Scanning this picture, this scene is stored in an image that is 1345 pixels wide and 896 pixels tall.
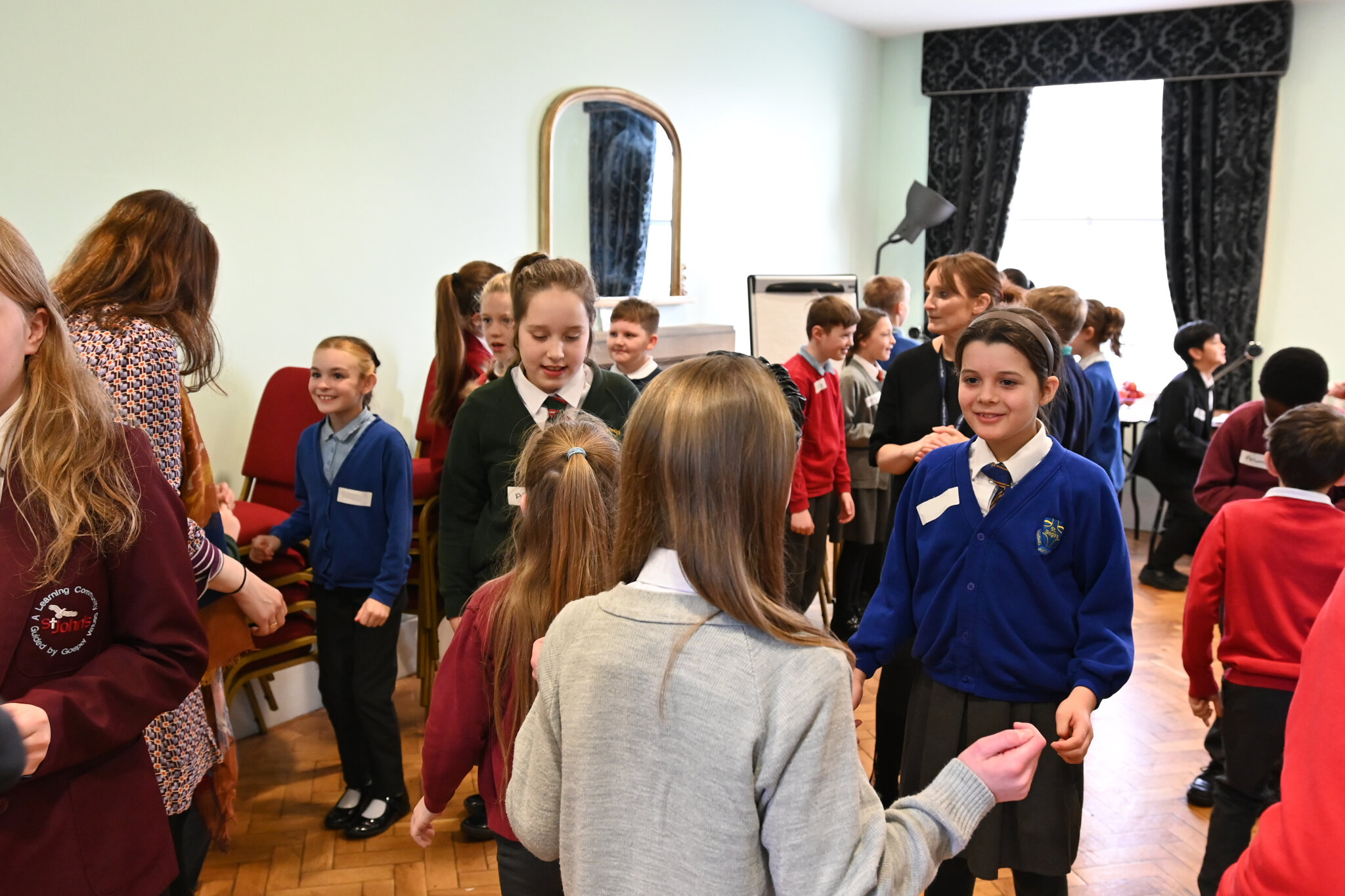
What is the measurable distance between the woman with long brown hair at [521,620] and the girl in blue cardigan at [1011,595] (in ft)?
1.73

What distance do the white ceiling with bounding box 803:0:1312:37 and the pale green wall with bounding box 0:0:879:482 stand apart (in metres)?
1.49

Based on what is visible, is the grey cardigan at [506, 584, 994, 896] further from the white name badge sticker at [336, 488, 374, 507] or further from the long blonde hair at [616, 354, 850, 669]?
the white name badge sticker at [336, 488, 374, 507]

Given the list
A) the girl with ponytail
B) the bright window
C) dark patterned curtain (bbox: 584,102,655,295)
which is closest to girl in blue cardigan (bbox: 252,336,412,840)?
the girl with ponytail

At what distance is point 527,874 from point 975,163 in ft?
23.3

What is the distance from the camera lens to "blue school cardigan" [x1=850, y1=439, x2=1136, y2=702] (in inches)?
65.9

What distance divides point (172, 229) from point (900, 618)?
4.63 feet

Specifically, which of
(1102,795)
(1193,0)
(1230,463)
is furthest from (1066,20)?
(1102,795)

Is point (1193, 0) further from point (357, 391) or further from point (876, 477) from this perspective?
point (357, 391)

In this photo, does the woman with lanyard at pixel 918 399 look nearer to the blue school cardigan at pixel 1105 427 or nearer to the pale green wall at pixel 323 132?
the blue school cardigan at pixel 1105 427

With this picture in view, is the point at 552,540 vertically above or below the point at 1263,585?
above

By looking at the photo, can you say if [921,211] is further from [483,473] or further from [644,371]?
[483,473]

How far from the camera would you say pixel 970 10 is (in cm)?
691

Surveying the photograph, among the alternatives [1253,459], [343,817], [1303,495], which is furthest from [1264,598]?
[343,817]

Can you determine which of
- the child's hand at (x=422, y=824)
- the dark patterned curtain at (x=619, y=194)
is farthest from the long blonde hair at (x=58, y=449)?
the dark patterned curtain at (x=619, y=194)
